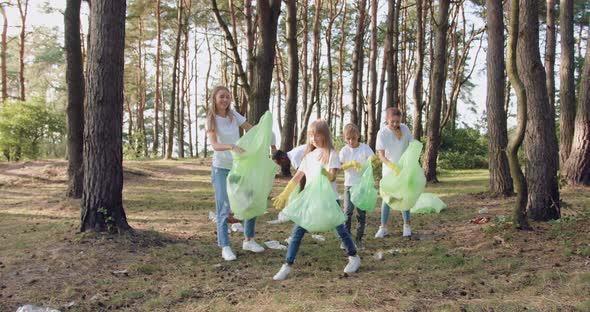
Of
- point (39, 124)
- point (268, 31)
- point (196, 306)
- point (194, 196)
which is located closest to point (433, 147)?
point (268, 31)

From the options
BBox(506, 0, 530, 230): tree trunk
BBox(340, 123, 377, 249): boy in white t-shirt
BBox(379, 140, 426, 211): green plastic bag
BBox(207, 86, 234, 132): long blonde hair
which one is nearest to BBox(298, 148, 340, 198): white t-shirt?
BBox(340, 123, 377, 249): boy in white t-shirt

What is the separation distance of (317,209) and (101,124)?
115 inches

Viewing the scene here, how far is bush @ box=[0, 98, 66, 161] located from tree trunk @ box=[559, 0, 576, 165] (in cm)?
1836

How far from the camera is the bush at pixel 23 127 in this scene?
1783 cm

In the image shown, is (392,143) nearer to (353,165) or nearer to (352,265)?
(353,165)

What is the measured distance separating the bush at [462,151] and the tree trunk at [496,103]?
9025mm

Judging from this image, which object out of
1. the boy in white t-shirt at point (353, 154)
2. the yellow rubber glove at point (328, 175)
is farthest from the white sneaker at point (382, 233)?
the yellow rubber glove at point (328, 175)

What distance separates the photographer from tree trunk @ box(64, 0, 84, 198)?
326 inches

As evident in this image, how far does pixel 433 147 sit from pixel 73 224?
8.75 m

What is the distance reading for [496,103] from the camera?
878cm

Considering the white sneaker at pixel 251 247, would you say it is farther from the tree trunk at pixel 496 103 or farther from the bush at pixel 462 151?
the bush at pixel 462 151

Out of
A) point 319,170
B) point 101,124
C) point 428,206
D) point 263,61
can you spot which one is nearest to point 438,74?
point 263,61

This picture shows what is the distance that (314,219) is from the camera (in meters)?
3.85

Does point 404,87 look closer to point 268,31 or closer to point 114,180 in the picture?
point 268,31
